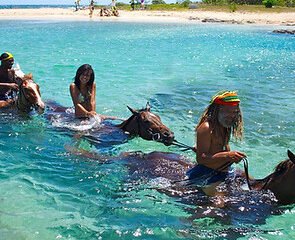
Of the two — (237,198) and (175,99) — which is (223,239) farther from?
(175,99)

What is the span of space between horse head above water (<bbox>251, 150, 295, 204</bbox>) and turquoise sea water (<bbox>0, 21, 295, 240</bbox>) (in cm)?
22

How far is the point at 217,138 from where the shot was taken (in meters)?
5.37

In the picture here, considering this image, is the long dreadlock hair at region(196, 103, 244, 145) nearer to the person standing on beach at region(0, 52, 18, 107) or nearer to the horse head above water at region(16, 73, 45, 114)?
the horse head above water at region(16, 73, 45, 114)

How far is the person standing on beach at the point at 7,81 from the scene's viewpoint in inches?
384

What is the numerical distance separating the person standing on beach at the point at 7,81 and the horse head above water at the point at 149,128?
3.52m

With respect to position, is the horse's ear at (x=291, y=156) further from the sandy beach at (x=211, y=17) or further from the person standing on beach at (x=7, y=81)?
the sandy beach at (x=211, y=17)

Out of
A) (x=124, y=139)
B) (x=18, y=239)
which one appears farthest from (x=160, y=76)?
(x=18, y=239)

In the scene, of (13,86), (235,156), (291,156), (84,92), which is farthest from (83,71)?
(291,156)

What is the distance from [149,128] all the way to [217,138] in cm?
183

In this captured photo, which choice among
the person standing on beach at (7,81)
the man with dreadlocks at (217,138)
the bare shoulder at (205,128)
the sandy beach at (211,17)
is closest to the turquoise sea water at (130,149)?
the man with dreadlocks at (217,138)

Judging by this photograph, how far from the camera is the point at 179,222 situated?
539 cm

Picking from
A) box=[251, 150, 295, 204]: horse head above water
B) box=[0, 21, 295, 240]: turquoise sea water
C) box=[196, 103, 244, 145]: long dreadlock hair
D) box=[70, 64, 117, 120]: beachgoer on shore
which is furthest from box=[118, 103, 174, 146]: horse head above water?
box=[251, 150, 295, 204]: horse head above water

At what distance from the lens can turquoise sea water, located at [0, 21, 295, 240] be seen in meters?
5.24

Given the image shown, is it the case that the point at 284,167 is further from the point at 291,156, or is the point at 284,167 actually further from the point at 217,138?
the point at 217,138
